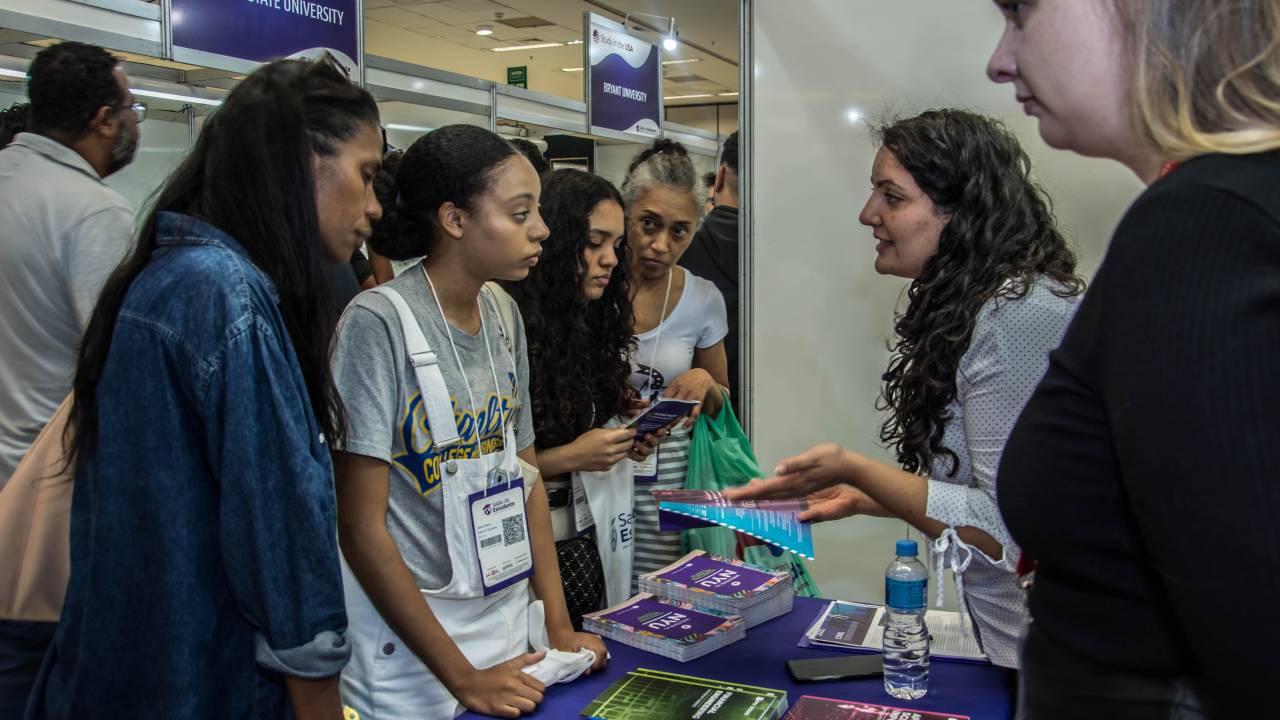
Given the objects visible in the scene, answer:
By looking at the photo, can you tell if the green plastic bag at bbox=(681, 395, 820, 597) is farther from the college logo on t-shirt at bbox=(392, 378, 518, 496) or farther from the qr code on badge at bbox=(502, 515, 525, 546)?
the college logo on t-shirt at bbox=(392, 378, 518, 496)

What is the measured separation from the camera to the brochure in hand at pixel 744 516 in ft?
4.85

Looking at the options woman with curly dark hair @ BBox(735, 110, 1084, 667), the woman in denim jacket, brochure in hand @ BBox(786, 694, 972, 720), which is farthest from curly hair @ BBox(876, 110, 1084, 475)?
the woman in denim jacket

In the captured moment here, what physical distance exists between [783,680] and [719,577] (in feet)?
1.41

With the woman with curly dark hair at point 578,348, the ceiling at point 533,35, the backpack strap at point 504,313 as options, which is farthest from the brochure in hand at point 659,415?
the ceiling at point 533,35

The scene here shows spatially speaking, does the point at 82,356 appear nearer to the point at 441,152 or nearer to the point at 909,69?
the point at 441,152

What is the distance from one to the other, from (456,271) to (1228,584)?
5.11 feet

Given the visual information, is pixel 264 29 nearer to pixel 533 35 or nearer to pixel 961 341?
pixel 961 341

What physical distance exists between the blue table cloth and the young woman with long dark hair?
5 centimetres

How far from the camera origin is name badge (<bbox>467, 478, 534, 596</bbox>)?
1.77 metres

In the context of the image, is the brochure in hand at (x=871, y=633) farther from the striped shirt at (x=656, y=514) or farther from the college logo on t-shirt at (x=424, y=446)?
the college logo on t-shirt at (x=424, y=446)

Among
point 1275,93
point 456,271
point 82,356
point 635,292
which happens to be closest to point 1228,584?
point 1275,93

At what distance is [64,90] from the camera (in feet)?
8.60

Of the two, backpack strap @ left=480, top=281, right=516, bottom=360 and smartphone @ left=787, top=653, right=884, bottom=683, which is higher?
backpack strap @ left=480, top=281, right=516, bottom=360

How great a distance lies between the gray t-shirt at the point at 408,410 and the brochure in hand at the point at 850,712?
683 millimetres
